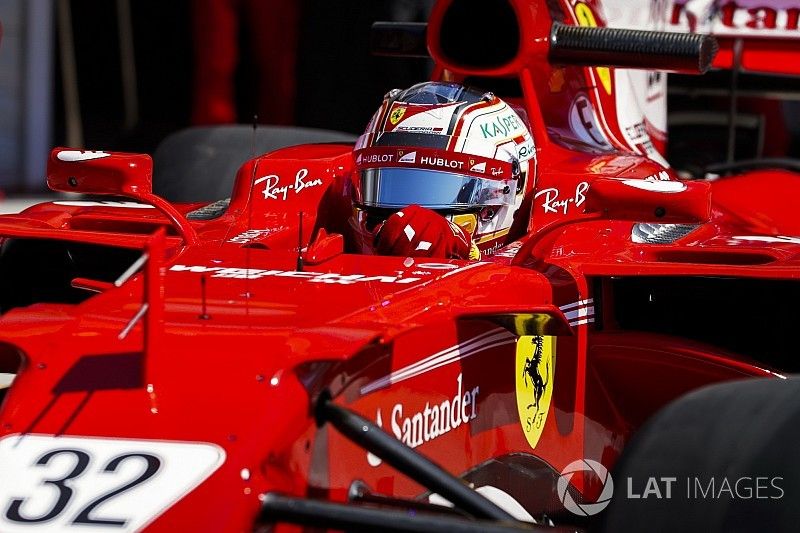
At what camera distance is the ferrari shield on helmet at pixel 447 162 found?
377cm

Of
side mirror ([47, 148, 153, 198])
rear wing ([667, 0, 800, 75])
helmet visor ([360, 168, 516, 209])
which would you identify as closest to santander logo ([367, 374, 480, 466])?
helmet visor ([360, 168, 516, 209])

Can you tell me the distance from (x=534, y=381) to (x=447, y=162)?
2.12 ft

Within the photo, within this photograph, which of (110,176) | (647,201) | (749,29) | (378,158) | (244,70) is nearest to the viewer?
(647,201)

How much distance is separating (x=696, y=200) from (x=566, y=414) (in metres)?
0.63

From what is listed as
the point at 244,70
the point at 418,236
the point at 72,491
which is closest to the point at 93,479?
the point at 72,491

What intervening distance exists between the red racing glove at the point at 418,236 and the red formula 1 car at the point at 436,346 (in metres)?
0.16

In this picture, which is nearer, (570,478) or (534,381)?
(534,381)

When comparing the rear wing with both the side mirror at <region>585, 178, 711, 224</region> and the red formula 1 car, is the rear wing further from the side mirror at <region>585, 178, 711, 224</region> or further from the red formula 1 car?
the side mirror at <region>585, 178, 711, 224</region>

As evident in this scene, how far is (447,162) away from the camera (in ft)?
12.4

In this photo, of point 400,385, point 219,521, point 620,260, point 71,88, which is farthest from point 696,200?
point 71,88

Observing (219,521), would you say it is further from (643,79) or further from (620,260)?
(643,79)

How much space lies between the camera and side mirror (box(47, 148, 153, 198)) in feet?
12.3

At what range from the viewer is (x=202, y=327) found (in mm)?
2791

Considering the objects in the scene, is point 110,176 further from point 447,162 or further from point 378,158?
point 447,162
